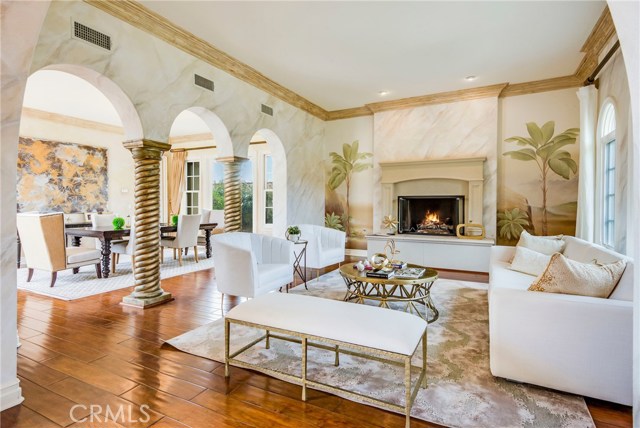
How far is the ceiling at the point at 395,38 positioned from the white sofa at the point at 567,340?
3.07m

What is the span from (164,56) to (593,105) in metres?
5.68

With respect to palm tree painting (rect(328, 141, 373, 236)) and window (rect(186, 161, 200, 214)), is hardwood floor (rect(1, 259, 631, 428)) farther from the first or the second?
window (rect(186, 161, 200, 214))

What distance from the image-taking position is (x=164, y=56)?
154 inches

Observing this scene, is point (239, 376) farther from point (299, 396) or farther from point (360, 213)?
point (360, 213)

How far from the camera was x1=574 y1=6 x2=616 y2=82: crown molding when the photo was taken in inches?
146

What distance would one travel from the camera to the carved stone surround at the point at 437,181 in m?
5.99

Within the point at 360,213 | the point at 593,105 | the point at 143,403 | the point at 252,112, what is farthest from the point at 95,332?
the point at 593,105

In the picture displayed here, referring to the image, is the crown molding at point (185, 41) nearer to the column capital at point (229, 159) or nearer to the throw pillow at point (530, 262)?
the column capital at point (229, 159)

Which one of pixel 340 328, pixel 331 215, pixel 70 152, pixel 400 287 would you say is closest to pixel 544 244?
pixel 400 287

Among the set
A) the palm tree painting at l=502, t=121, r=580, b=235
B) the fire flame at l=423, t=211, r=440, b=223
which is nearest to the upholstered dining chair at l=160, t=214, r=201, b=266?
the fire flame at l=423, t=211, r=440, b=223

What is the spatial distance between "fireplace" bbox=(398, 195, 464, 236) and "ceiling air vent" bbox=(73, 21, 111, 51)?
524 centimetres

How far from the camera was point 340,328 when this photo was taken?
1942mm

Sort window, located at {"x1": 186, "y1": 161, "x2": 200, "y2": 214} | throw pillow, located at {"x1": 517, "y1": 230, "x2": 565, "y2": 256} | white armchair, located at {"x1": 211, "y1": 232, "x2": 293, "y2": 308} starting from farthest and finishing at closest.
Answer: window, located at {"x1": 186, "y1": 161, "x2": 200, "y2": 214}
throw pillow, located at {"x1": 517, "y1": 230, "x2": 565, "y2": 256}
white armchair, located at {"x1": 211, "y1": 232, "x2": 293, "y2": 308}

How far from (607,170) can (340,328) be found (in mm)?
4569
